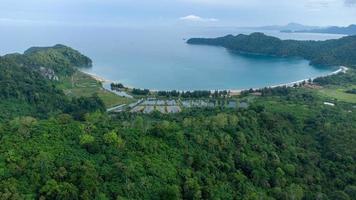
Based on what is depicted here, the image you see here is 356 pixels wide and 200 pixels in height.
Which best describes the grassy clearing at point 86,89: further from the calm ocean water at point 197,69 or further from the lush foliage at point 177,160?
the lush foliage at point 177,160

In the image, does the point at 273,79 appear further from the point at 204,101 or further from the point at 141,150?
the point at 141,150

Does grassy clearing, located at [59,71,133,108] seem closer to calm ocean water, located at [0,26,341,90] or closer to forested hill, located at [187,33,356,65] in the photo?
calm ocean water, located at [0,26,341,90]

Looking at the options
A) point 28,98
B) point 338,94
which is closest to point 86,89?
point 28,98

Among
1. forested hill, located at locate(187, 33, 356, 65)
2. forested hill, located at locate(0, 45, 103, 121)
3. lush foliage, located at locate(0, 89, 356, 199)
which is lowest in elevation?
lush foliage, located at locate(0, 89, 356, 199)

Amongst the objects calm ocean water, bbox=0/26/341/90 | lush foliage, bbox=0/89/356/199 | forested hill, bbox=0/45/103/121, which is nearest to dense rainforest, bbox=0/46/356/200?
lush foliage, bbox=0/89/356/199

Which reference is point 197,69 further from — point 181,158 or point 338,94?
point 181,158

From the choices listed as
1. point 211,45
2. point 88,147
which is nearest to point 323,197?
point 88,147
